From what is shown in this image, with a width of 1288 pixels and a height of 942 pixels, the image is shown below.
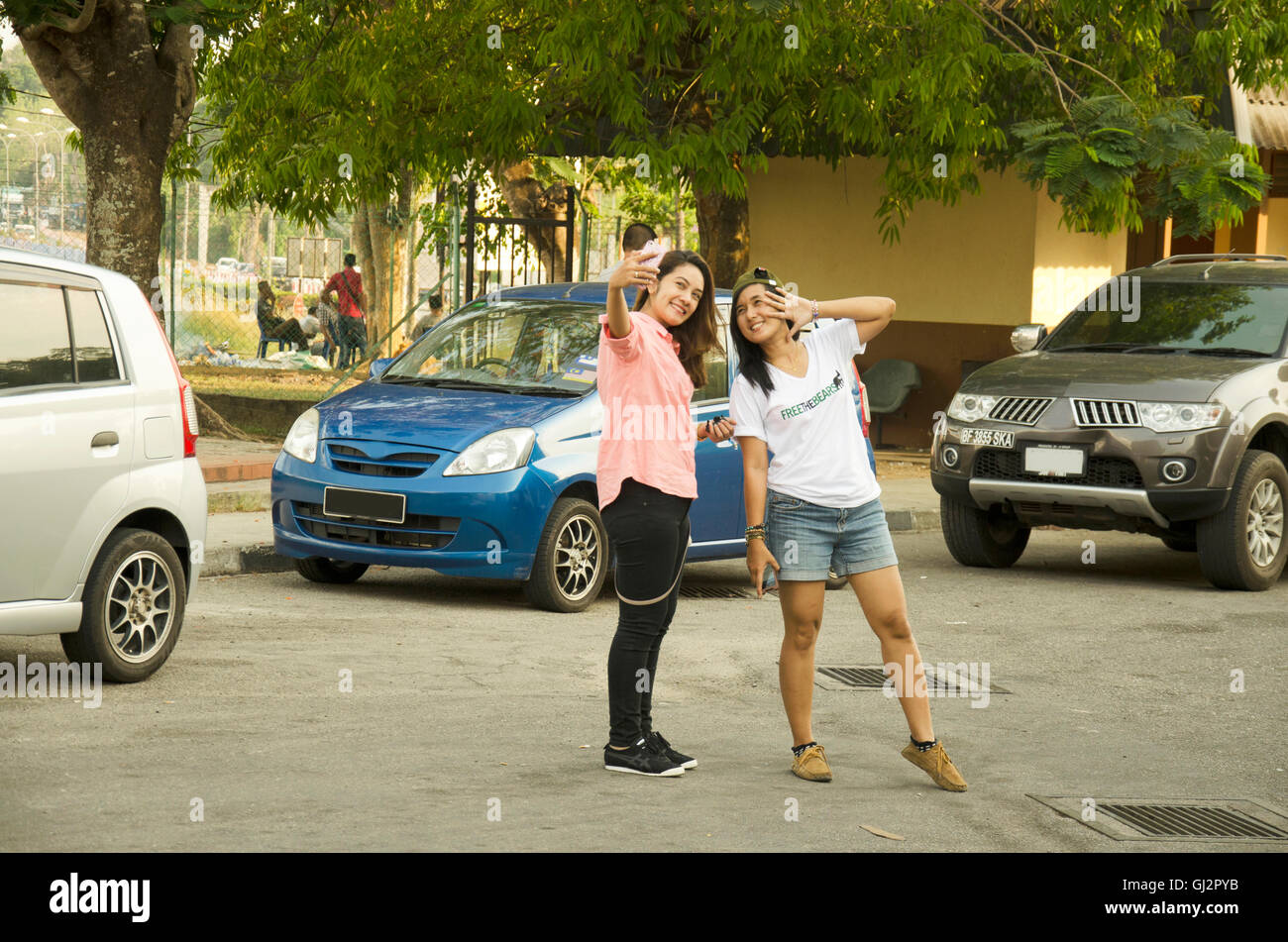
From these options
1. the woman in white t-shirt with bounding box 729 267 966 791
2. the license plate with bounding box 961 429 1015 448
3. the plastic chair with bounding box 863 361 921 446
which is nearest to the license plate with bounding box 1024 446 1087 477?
the license plate with bounding box 961 429 1015 448

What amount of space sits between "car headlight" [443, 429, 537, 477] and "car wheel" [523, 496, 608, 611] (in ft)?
1.17

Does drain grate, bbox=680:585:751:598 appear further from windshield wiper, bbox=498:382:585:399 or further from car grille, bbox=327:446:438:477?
car grille, bbox=327:446:438:477

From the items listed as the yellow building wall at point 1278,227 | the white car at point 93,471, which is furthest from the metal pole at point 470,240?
the yellow building wall at point 1278,227

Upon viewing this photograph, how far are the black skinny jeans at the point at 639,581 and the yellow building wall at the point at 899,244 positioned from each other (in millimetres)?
13446

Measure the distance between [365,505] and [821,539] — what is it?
158 inches

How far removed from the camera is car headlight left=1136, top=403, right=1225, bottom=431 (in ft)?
34.8

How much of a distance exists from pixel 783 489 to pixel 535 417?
3.67 meters

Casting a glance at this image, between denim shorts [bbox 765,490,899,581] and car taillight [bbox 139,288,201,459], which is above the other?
car taillight [bbox 139,288,201,459]

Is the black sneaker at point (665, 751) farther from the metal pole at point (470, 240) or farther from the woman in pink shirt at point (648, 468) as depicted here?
the metal pole at point (470, 240)

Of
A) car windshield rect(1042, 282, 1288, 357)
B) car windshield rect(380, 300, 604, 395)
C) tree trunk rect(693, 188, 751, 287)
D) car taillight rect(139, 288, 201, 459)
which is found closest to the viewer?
car taillight rect(139, 288, 201, 459)

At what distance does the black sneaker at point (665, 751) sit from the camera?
19.8 feet

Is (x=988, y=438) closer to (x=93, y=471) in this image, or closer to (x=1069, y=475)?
(x=1069, y=475)

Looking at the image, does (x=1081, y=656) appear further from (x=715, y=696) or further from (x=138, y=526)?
(x=138, y=526)

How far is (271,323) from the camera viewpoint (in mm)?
29375
